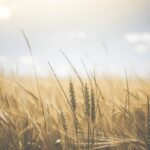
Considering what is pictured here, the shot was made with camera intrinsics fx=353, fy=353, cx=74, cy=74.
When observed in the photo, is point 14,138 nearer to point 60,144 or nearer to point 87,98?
point 60,144

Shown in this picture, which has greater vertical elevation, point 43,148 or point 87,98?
point 87,98

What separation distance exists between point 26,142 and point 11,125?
73mm

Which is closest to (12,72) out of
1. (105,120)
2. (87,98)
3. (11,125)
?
(11,125)

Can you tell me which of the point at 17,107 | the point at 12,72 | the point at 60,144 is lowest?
the point at 60,144

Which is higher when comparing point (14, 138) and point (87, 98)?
point (87, 98)

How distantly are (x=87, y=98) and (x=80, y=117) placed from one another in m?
0.24

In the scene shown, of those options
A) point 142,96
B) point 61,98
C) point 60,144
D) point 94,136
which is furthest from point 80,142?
point 61,98

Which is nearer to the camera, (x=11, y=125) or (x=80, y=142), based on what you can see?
(x=80, y=142)

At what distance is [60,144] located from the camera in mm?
1080

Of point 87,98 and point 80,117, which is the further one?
point 80,117

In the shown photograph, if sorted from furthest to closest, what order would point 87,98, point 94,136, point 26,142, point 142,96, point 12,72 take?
point 12,72, point 142,96, point 26,142, point 94,136, point 87,98

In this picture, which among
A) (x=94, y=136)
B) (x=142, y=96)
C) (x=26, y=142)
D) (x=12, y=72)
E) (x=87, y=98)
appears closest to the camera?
(x=87, y=98)

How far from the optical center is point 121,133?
1.01 m

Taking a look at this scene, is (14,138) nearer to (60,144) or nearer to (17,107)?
(60,144)
